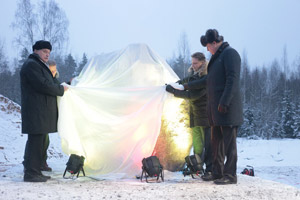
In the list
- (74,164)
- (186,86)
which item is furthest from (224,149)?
(74,164)

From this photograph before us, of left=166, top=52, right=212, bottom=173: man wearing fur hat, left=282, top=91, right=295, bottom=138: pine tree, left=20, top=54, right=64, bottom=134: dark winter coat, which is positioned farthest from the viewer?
left=282, top=91, right=295, bottom=138: pine tree

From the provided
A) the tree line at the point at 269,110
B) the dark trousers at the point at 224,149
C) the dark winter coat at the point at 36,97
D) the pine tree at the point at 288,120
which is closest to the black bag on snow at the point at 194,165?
the dark trousers at the point at 224,149

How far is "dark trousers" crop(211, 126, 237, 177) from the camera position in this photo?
4.34 metres

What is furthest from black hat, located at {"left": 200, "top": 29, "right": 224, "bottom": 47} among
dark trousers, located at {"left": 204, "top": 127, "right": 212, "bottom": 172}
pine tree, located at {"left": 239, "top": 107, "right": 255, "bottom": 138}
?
pine tree, located at {"left": 239, "top": 107, "right": 255, "bottom": 138}

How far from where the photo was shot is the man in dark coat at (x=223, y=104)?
424 cm

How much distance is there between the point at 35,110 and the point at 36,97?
19cm

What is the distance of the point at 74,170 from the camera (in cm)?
468

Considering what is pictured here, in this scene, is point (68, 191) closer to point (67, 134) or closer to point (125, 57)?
point (67, 134)

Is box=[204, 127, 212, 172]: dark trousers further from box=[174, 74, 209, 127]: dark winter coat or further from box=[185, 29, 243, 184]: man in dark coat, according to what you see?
box=[185, 29, 243, 184]: man in dark coat

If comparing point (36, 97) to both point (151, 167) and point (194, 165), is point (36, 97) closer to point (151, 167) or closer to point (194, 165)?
point (151, 167)

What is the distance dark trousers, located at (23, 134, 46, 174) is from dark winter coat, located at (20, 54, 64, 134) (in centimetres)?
13

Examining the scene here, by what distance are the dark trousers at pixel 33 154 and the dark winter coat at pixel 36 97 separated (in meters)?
0.13

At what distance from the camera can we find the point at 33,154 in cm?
444

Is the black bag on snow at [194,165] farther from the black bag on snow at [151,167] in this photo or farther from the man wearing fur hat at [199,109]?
the black bag on snow at [151,167]
